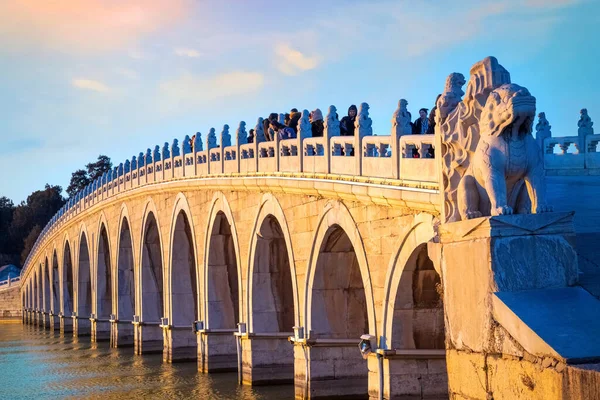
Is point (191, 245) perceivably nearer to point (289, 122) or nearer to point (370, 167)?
point (289, 122)

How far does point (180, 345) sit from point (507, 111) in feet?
64.6

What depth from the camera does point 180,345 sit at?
2653 cm

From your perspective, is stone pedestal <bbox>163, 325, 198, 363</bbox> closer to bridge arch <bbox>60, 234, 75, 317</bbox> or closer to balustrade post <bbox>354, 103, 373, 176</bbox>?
balustrade post <bbox>354, 103, 373, 176</bbox>

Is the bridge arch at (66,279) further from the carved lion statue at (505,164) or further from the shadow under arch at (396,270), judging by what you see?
the carved lion statue at (505,164)

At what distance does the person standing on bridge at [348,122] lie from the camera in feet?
57.7

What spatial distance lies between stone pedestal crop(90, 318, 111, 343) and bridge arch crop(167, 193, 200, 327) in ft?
40.2

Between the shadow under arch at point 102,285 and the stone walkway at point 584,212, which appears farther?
the shadow under arch at point 102,285

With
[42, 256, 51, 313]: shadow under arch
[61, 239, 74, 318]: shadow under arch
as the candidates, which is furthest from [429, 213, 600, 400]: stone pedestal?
[42, 256, 51, 313]: shadow under arch

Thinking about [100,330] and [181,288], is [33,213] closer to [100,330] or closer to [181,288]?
[100,330]

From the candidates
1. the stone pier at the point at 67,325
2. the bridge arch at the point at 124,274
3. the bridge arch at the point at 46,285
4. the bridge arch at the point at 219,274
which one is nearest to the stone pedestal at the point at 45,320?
the bridge arch at the point at 46,285

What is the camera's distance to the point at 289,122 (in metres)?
20.3

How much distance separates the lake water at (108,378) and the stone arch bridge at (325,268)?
2.25 feet

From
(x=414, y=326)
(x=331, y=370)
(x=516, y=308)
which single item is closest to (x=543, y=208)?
(x=516, y=308)

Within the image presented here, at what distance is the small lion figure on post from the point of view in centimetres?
833
